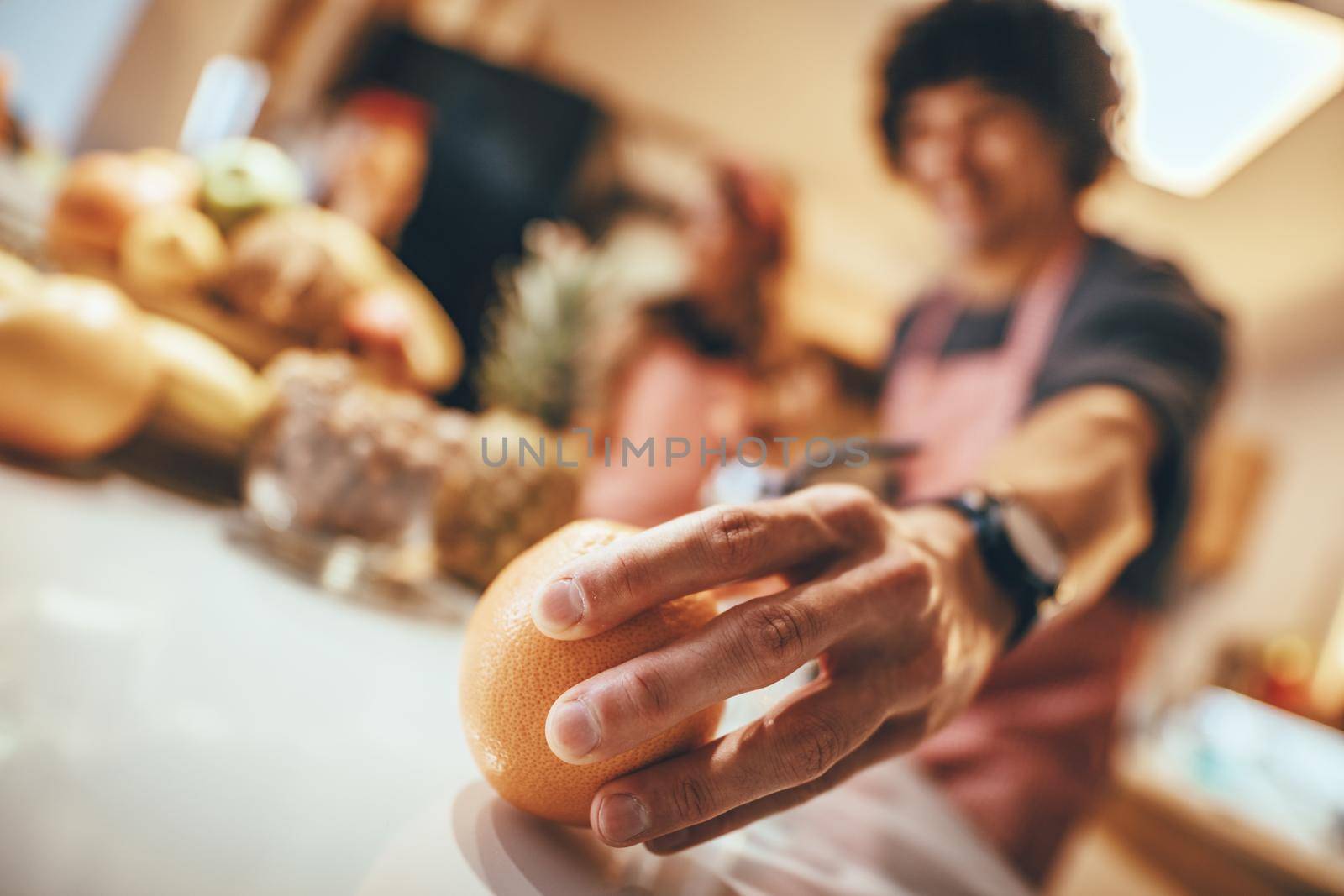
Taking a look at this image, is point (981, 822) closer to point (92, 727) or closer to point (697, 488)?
point (697, 488)

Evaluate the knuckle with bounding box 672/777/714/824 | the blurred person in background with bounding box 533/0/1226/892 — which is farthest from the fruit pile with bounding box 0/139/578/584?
the knuckle with bounding box 672/777/714/824

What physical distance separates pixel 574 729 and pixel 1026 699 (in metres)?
0.97

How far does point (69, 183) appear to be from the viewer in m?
0.68

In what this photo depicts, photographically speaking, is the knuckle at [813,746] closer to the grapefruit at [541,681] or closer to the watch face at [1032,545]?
the grapefruit at [541,681]

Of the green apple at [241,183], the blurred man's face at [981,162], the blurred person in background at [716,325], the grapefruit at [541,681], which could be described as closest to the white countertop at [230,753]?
the grapefruit at [541,681]

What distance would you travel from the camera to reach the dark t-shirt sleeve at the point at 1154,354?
2.05 feet

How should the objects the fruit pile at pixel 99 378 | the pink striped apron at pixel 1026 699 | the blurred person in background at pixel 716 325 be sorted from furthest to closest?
the blurred person in background at pixel 716 325 → the pink striped apron at pixel 1026 699 → the fruit pile at pixel 99 378

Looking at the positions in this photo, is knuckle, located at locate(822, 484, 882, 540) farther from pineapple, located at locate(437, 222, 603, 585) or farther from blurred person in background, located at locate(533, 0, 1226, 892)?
pineapple, located at locate(437, 222, 603, 585)

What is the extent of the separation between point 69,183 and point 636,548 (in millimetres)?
769

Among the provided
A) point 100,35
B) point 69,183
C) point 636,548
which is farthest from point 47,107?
point 636,548

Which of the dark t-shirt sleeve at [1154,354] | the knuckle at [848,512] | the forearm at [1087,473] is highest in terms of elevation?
the dark t-shirt sleeve at [1154,354]

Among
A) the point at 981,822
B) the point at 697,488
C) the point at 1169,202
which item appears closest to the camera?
the point at 697,488

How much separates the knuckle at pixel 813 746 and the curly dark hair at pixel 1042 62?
369 mm

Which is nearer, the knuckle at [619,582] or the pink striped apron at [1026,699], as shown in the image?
the knuckle at [619,582]
